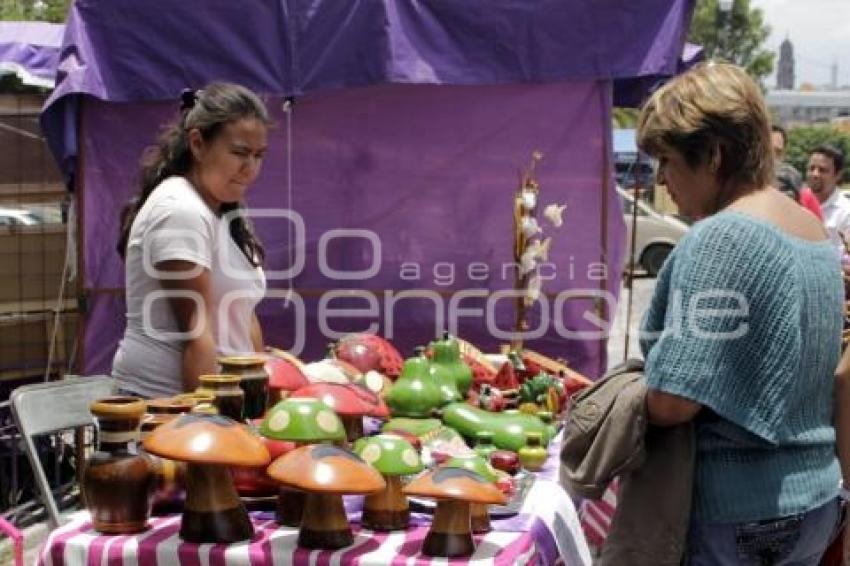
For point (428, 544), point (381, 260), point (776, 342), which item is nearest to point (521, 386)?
point (428, 544)

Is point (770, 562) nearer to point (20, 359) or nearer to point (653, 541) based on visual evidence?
point (653, 541)

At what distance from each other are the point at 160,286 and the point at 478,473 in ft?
2.65

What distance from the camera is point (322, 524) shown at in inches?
67.2

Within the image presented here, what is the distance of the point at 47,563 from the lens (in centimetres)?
176

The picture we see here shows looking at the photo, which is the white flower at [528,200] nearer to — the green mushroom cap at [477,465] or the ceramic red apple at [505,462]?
the ceramic red apple at [505,462]

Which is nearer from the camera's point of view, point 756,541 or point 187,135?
point 756,541

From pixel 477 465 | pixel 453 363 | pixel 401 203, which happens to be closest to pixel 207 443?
pixel 477 465

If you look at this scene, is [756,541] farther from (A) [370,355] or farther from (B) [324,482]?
(A) [370,355]

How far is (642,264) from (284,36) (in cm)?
948

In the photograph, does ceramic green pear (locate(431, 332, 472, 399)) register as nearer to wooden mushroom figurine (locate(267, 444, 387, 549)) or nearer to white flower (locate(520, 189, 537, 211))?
white flower (locate(520, 189, 537, 211))

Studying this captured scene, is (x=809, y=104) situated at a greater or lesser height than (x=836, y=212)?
greater

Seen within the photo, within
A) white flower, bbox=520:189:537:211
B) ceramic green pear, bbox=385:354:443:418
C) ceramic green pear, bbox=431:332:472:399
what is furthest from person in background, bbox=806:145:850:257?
ceramic green pear, bbox=385:354:443:418

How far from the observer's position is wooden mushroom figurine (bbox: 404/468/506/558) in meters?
1.70

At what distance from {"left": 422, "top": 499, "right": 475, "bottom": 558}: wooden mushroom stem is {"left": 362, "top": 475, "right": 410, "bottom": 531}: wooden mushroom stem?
0.37 ft
